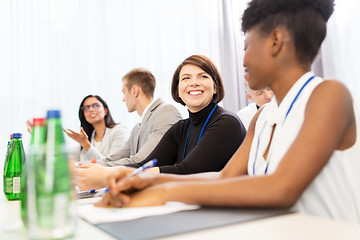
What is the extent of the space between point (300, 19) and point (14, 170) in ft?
3.34

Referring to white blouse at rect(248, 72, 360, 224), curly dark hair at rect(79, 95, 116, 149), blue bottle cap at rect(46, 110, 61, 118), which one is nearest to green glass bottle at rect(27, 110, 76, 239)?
blue bottle cap at rect(46, 110, 61, 118)

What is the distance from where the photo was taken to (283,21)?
943 millimetres

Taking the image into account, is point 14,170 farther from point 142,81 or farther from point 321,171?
point 142,81

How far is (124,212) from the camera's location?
78cm

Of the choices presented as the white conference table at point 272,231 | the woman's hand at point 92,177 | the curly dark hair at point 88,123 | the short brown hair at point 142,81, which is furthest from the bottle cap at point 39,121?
the curly dark hair at point 88,123

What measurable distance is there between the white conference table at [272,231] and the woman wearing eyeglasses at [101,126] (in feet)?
8.16

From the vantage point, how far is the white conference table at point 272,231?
0.55 m

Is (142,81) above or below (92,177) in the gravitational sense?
above

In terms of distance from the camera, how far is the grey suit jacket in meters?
2.27

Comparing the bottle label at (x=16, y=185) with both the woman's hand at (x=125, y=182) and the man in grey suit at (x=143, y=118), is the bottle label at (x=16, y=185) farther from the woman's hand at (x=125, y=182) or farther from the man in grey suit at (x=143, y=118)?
the woman's hand at (x=125, y=182)

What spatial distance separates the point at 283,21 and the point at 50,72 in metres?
2.99

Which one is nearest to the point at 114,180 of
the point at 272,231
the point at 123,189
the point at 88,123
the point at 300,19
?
the point at 123,189

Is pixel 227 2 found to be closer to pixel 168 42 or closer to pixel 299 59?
pixel 168 42

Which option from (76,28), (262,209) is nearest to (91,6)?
(76,28)
